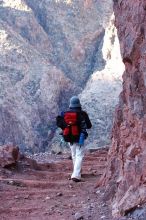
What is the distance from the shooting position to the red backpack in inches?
387

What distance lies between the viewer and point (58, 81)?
118 ft

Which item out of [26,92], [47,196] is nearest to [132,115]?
[47,196]

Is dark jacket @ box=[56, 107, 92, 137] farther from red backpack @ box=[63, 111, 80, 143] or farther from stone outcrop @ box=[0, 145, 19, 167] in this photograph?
stone outcrop @ box=[0, 145, 19, 167]

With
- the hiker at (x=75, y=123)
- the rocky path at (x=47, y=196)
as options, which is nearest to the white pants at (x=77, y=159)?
the hiker at (x=75, y=123)

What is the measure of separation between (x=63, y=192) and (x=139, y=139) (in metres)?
2.43

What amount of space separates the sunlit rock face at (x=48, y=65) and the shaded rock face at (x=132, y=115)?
21986 mm

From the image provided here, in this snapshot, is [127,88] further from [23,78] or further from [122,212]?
[23,78]

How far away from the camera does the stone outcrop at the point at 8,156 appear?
11.6 meters

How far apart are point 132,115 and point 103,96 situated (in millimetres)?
27299

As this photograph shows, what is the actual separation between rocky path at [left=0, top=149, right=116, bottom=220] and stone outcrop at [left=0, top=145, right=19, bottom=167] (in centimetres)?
18

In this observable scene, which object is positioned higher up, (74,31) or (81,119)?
(74,31)

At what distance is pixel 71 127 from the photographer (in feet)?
32.6

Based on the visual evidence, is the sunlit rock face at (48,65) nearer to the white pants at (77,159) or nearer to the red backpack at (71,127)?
the white pants at (77,159)

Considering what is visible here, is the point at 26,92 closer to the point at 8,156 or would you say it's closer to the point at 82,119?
the point at 8,156
